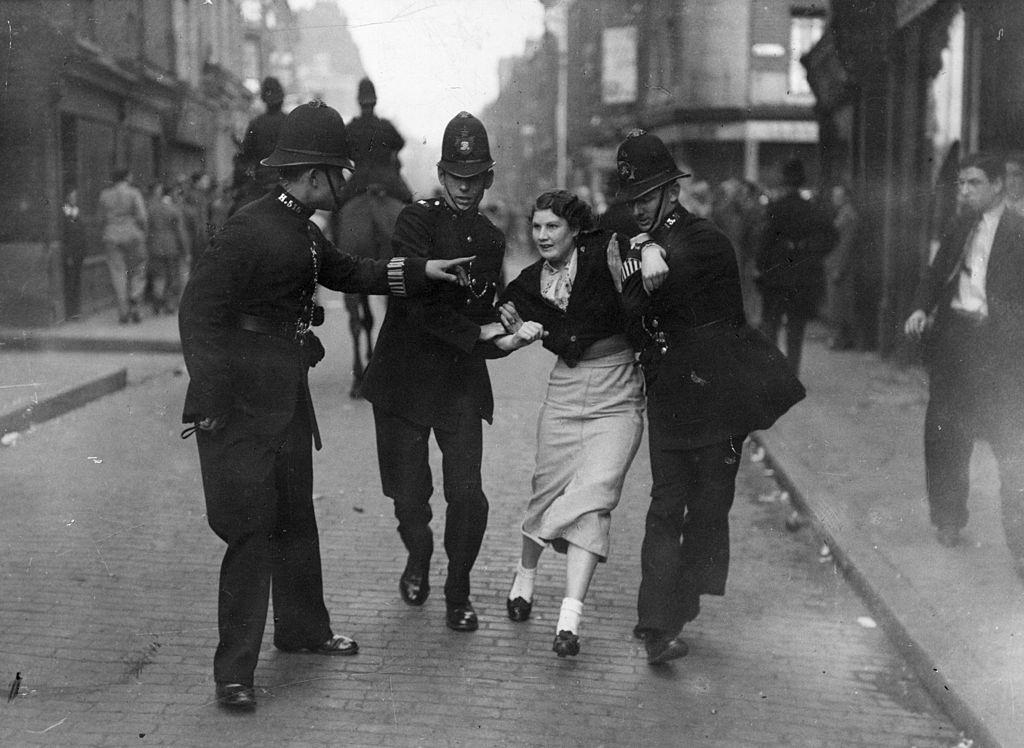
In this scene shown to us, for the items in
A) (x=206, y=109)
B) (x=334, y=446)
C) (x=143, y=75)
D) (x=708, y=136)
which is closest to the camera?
(x=334, y=446)

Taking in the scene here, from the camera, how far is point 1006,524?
18.7 ft

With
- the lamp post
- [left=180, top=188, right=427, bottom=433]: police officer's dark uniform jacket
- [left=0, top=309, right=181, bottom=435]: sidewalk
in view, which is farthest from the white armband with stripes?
the lamp post

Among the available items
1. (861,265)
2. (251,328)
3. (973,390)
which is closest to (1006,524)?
(973,390)

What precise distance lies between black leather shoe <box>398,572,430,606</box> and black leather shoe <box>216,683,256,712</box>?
1.25 meters

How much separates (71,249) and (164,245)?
3.90ft

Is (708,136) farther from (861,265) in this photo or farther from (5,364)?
(5,364)

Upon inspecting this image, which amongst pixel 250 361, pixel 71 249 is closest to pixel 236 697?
pixel 250 361

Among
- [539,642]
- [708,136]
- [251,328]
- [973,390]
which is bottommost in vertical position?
[539,642]

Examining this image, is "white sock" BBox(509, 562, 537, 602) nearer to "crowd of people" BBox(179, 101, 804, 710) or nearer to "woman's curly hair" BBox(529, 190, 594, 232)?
"crowd of people" BBox(179, 101, 804, 710)

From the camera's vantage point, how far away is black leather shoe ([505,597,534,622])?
529 cm

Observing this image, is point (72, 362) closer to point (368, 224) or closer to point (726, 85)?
point (368, 224)

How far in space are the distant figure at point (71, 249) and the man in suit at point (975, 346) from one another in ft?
41.5

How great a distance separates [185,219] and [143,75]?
3442 millimetres

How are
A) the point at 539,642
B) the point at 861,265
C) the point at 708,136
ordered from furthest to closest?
the point at 708,136 → the point at 861,265 → the point at 539,642
